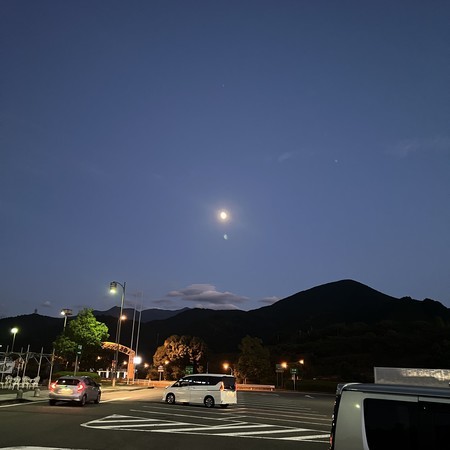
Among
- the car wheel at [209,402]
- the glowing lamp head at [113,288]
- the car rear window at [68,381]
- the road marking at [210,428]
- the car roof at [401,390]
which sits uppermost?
the glowing lamp head at [113,288]

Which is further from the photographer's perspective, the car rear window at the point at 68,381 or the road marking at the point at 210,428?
the car rear window at the point at 68,381

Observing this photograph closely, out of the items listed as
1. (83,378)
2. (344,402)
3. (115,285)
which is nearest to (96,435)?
(344,402)

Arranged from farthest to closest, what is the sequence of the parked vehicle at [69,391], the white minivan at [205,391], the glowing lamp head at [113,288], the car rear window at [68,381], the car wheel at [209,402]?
the glowing lamp head at [113,288]
the car wheel at [209,402]
the white minivan at [205,391]
the car rear window at [68,381]
the parked vehicle at [69,391]

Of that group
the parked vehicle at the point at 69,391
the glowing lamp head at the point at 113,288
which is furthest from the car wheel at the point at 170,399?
the glowing lamp head at the point at 113,288

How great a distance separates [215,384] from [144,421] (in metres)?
9.60

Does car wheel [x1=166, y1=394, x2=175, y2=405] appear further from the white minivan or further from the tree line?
the tree line

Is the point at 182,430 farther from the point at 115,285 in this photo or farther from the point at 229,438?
the point at 115,285

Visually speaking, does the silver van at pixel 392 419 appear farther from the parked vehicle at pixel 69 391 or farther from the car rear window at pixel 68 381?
the car rear window at pixel 68 381

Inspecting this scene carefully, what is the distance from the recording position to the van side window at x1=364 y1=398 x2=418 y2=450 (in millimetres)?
4613

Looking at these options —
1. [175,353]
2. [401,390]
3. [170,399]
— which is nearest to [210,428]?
[401,390]

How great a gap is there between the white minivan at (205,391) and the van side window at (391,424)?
2091 cm

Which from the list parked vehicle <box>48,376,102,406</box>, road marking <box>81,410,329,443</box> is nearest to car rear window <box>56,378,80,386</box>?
parked vehicle <box>48,376,102,406</box>

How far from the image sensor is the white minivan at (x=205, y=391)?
2462cm

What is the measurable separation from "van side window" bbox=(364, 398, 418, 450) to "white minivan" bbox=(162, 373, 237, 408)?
68.6 feet
